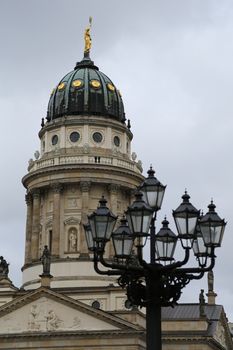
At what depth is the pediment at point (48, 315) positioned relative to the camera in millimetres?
57406

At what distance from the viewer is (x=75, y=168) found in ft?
222

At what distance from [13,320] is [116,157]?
17.3 meters

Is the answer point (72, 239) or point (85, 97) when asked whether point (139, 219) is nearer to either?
point (72, 239)

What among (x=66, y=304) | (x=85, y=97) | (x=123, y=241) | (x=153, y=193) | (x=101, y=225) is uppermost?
(x=85, y=97)

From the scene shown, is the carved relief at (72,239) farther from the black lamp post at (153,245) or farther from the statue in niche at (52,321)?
the black lamp post at (153,245)

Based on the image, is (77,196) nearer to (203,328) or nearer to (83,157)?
(83,157)

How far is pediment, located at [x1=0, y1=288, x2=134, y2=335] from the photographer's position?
57406 mm

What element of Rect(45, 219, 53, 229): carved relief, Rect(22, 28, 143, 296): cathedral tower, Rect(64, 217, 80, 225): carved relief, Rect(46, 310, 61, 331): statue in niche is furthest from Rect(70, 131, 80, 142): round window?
Rect(46, 310, 61, 331): statue in niche

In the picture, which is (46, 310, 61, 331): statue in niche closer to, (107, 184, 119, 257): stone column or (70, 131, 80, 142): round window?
(107, 184, 119, 257): stone column

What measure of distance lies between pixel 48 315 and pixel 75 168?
14.1m

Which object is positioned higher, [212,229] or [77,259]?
[77,259]

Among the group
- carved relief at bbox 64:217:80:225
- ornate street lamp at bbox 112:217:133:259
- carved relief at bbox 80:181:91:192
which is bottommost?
ornate street lamp at bbox 112:217:133:259

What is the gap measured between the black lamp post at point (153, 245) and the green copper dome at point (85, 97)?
52.6m

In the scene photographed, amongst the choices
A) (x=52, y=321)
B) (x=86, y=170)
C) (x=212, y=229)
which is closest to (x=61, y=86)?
(x=86, y=170)
